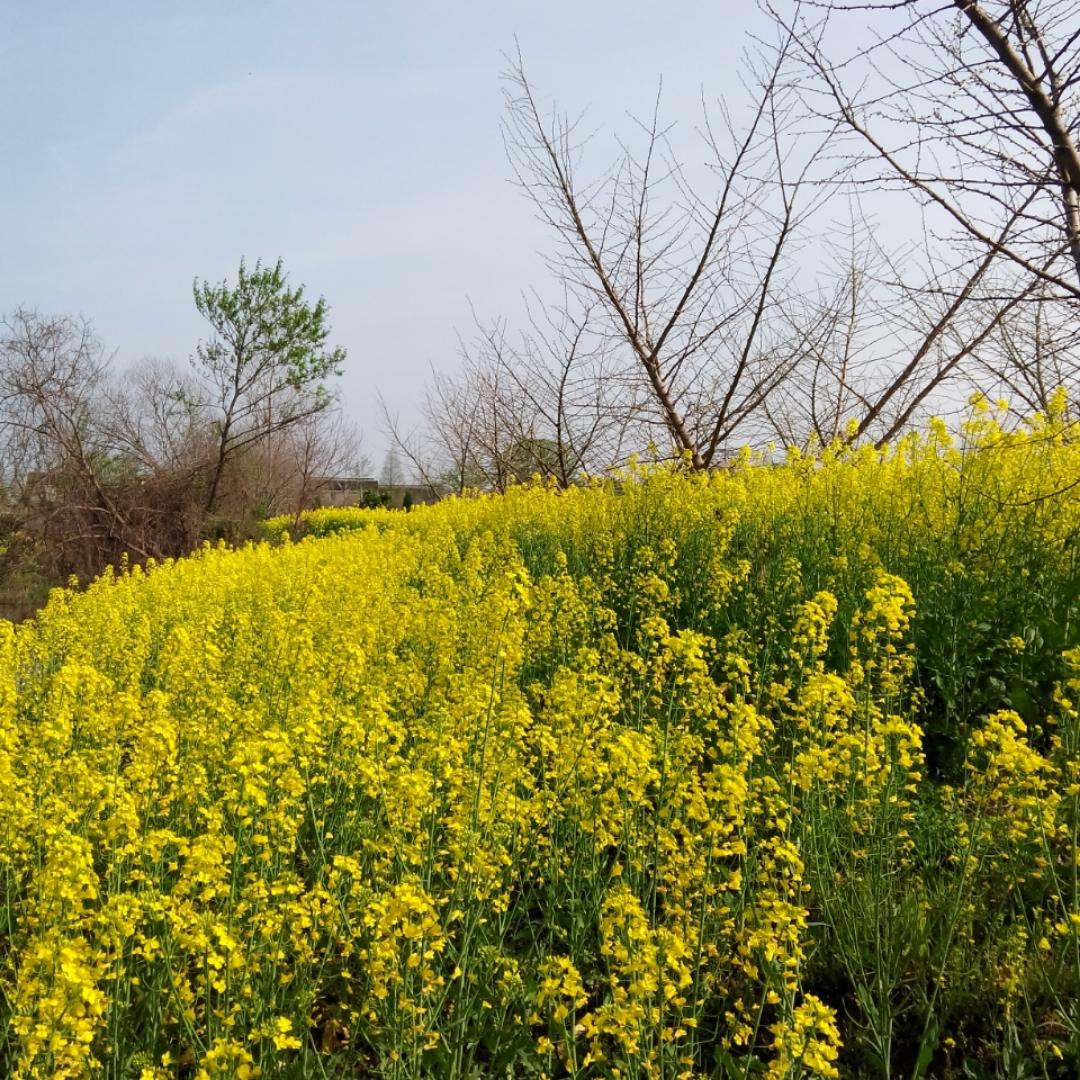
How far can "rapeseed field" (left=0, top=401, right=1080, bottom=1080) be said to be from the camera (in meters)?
1.78

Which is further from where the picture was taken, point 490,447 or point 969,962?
point 490,447

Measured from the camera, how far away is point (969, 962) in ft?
7.18

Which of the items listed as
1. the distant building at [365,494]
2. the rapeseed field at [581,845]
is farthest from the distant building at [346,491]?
the rapeseed field at [581,845]

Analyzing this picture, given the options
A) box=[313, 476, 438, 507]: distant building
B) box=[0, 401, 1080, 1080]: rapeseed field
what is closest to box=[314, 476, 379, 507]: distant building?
box=[313, 476, 438, 507]: distant building

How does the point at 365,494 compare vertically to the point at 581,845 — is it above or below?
above

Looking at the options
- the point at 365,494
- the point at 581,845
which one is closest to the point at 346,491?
the point at 365,494

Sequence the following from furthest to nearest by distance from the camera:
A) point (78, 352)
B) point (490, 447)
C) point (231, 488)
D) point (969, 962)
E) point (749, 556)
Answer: point (231, 488) < point (78, 352) < point (490, 447) < point (749, 556) < point (969, 962)

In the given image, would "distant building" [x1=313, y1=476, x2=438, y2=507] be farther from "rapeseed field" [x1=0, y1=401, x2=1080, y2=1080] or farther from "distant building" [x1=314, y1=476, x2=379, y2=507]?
"rapeseed field" [x1=0, y1=401, x2=1080, y2=1080]

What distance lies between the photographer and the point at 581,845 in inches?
97.7

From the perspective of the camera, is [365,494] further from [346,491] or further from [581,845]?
[581,845]

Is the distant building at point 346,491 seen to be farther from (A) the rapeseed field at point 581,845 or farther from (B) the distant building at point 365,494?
(A) the rapeseed field at point 581,845

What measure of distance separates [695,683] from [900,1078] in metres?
1.32

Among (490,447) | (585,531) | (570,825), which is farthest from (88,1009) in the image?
(490,447)

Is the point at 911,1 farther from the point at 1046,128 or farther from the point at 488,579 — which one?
the point at 488,579
